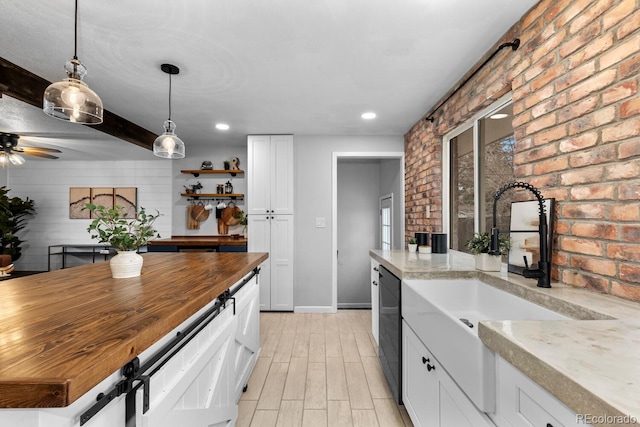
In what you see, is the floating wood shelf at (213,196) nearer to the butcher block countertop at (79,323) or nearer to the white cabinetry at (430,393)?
the butcher block countertop at (79,323)

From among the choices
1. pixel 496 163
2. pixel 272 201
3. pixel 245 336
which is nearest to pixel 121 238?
pixel 245 336

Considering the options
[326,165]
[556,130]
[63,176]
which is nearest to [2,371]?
[556,130]

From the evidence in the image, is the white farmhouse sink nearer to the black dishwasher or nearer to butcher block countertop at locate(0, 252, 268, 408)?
the black dishwasher

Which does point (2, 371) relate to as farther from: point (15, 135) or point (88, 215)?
point (88, 215)

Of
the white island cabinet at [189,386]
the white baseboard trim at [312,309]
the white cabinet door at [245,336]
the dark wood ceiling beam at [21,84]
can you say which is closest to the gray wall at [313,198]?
the white baseboard trim at [312,309]

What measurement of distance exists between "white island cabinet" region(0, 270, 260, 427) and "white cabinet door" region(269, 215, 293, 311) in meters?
1.86

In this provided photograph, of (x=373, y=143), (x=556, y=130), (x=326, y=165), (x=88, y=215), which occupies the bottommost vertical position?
(x=88, y=215)

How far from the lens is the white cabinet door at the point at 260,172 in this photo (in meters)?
4.17

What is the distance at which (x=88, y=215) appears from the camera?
5.64 metres

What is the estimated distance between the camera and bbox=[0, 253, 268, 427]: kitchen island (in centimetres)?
58

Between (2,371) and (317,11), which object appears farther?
(317,11)

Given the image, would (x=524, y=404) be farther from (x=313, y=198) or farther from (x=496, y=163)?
(x=313, y=198)

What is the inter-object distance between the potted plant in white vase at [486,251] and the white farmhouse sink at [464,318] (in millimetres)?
110

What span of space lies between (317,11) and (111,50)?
146 centimetres
